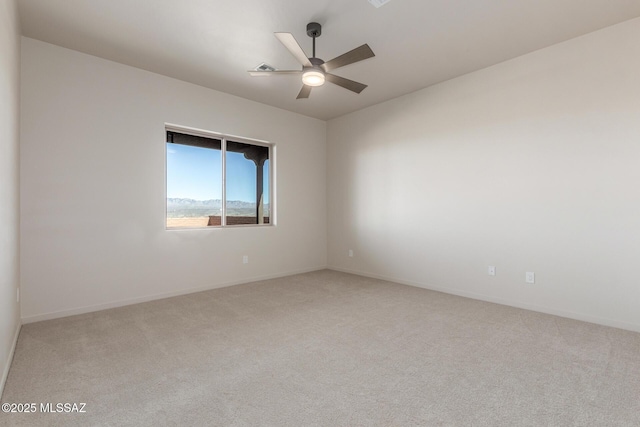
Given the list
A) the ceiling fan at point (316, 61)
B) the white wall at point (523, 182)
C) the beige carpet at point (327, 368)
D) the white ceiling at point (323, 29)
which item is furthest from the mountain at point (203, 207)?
the ceiling fan at point (316, 61)

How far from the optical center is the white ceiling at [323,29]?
2686 millimetres

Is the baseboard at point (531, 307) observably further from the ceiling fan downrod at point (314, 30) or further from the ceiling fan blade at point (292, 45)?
the ceiling fan downrod at point (314, 30)

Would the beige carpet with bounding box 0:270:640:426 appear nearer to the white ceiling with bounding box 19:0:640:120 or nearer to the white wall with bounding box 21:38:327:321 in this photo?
the white wall with bounding box 21:38:327:321

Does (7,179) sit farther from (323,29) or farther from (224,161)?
(323,29)

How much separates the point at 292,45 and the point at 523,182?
2918mm

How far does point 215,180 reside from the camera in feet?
15.5

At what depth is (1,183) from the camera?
204cm

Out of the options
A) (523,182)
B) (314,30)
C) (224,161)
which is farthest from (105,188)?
(523,182)

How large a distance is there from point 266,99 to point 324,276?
301 centimetres

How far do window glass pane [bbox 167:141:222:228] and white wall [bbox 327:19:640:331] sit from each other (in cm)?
245

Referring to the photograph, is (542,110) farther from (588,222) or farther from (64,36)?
(64,36)

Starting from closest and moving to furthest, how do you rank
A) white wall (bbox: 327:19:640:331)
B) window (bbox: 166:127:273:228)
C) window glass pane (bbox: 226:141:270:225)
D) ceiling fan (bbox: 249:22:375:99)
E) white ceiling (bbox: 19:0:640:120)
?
ceiling fan (bbox: 249:22:375:99) < white ceiling (bbox: 19:0:640:120) < white wall (bbox: 327:19:640:331) < window (bbox: 166:127:273:228) < window glass pane (bbox: 226:141:270:225)

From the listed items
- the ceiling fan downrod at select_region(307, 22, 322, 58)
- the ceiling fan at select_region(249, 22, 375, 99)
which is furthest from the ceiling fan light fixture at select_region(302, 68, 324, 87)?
the ceiling fan downrod at select_region(307, 22, 322, 58)

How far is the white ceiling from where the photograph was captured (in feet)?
8.81
